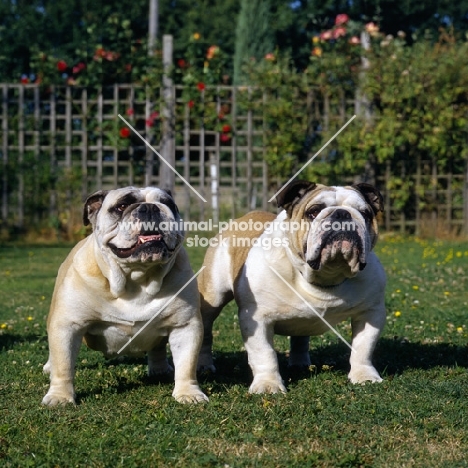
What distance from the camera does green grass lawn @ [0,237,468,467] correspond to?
3.44 metres

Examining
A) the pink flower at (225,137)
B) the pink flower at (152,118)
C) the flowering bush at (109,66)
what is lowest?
the pink flower at (225,137)

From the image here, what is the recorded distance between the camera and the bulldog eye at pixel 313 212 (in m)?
4.68

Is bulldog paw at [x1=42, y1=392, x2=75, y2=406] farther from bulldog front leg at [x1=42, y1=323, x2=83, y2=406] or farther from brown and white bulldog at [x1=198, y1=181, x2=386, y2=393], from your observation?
brown and white bulldog at [x1=198, y1=181, x2=386, y2=393]

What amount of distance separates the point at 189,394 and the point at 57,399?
2.28 ft

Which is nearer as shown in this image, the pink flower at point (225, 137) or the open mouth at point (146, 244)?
the open mouth at point (146, 244)

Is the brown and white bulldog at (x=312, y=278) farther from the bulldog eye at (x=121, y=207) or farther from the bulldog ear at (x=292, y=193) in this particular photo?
the bulldog eye at (x=121, y=207)

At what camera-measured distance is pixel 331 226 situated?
14.7 ft

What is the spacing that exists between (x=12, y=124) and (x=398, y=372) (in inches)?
452

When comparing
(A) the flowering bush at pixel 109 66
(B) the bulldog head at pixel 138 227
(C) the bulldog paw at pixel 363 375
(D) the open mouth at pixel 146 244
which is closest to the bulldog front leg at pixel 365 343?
(C) the bulldog paw at pixel 363 375

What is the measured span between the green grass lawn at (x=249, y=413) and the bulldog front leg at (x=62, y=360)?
13 cm

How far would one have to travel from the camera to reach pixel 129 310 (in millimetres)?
4500

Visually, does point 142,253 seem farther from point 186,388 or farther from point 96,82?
point 96,82

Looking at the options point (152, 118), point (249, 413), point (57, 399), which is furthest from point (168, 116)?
point (249, 413)

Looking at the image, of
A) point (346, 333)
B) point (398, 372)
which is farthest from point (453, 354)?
point (346, 333)
